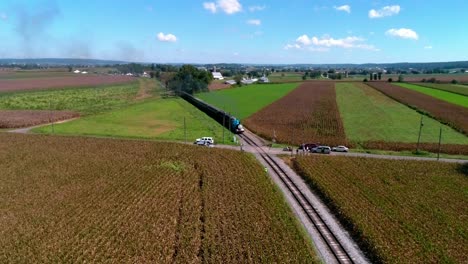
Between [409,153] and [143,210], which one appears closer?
[143,210]

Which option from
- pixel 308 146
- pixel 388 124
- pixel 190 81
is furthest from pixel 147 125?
pixel 190 81

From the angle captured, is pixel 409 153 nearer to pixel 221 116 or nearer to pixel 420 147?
pixel 420 147

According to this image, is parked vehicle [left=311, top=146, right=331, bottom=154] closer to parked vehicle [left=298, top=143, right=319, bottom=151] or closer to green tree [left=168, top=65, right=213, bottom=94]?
parked vehicle [left=298, top=143, right=319, bottom=151]

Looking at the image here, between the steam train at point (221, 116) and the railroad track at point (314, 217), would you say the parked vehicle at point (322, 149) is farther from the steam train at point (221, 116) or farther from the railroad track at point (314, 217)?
the steam train at point (221, 116)

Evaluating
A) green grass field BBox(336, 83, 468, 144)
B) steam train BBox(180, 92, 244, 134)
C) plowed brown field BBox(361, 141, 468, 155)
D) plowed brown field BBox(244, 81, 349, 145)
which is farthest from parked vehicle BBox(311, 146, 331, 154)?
steam train BBox(180, 92, 244, 134)

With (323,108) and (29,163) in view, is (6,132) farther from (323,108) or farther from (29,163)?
(323,108)

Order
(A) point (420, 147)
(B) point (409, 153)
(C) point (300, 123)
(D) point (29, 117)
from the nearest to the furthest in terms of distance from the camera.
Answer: (B) point (409, 153) → (A) point (420, 147) → (C) point (300, 123) → (D) point (29, 117)
